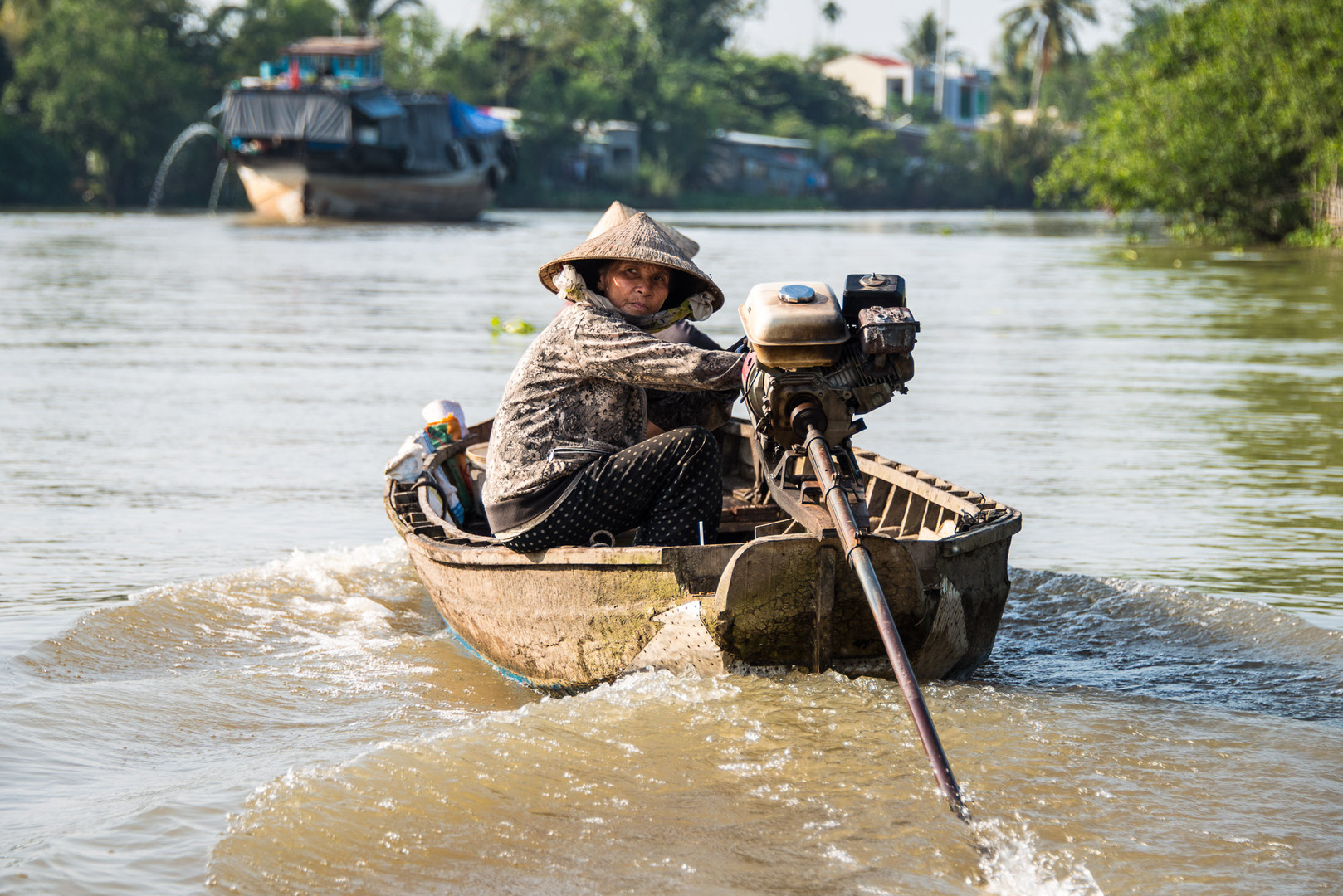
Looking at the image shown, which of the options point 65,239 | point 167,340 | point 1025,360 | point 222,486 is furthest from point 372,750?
point 65,239

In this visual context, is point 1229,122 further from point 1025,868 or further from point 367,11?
point 367,11

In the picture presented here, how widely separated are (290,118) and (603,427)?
112ft

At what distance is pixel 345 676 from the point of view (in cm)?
461

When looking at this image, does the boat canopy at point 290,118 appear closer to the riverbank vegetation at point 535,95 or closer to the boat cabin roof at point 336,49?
the boat cabin roof at point 336,49

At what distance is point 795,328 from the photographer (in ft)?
11.6

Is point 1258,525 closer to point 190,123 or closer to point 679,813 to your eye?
point 679,813

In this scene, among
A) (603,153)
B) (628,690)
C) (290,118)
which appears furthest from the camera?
(603,153)

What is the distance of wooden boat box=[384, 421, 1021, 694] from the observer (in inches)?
143

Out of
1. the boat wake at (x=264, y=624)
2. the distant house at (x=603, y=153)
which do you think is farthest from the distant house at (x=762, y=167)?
the boat wake at (x=264, y=624)

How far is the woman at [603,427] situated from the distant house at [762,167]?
53.6 metres

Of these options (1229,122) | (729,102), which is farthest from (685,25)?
(1229,122)

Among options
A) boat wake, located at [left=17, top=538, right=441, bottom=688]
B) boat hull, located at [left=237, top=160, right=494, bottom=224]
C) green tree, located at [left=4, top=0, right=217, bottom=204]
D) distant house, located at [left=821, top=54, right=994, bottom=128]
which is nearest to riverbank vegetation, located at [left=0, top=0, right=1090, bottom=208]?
green tree, located at [left=4, top=0, right=217, bottom=204]

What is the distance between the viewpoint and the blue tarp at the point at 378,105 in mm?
36438

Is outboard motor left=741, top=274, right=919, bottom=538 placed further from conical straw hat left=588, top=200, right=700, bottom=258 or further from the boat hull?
the boat hull
